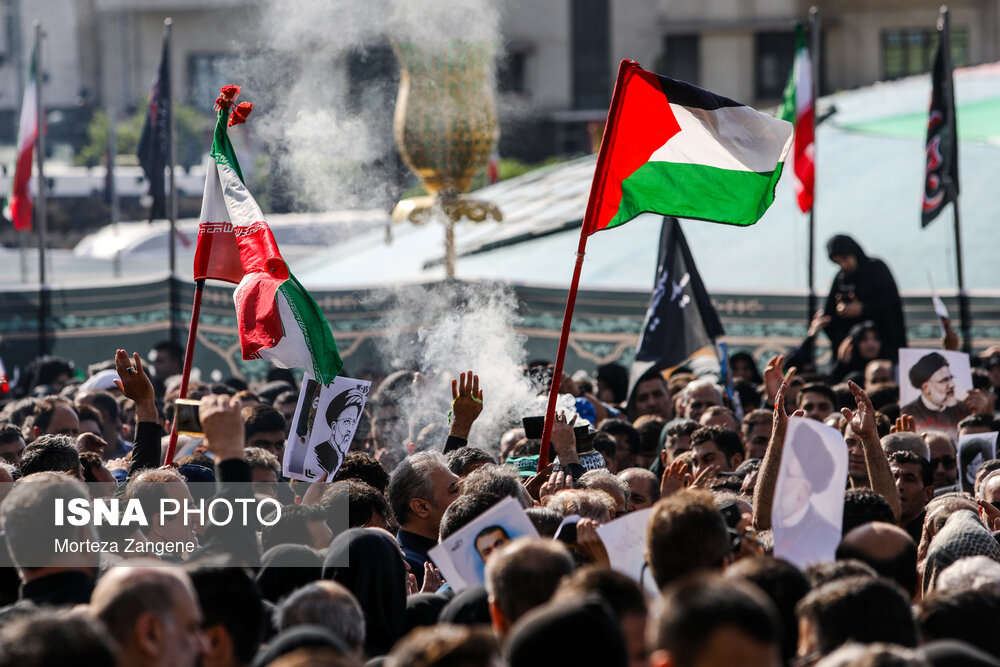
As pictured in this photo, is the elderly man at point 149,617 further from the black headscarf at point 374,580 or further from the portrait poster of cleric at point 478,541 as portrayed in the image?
the portrait poster of cleric at point 478,541

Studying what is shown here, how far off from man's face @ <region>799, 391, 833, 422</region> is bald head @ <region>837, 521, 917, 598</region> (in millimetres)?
3765

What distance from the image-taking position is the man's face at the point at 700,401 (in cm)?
795

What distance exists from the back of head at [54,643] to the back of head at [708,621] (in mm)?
1011

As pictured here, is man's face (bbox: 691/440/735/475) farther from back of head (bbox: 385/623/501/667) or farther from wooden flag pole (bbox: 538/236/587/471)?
back of head (bbox: 385/623/501/667)

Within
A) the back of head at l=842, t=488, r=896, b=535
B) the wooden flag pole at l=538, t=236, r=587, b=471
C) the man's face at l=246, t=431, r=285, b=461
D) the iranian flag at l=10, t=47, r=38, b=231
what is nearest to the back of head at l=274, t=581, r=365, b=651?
the back of head at l=842, t=488, r=896, b=535

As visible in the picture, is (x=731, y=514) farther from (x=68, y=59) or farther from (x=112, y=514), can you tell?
(x=68, y=59)

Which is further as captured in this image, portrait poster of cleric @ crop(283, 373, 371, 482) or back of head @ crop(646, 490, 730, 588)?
portrait poster of cleric @ crop(283, 373, 371, 482)

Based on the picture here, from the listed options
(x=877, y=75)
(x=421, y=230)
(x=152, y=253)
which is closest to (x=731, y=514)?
(x=421, y=230)

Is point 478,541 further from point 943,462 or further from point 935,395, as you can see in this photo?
point 935,395

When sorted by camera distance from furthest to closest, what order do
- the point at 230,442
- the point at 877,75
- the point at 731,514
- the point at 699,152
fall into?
the point at 877,75
the point at 699,152
the point at 731,514
the point at 230,442

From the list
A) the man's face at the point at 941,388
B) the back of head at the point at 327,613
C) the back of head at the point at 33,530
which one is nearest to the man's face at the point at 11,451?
the back of head at the point at 33,530

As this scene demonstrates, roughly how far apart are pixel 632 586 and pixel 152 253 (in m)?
24.6

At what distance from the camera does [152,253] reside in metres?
26.6

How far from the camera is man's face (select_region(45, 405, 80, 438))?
22.6 feet
